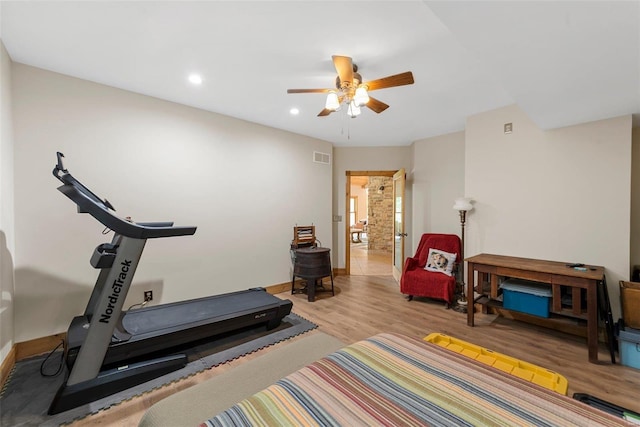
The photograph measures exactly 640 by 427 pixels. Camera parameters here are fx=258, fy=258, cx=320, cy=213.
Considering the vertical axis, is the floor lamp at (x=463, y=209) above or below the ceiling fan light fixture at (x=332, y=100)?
below

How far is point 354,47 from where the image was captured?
6.78 feet

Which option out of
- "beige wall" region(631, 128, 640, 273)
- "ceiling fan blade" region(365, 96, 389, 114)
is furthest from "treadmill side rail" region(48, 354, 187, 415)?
"beige wall" region(631, 128, 640, 273)

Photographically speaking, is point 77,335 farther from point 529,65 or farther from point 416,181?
point 416,181

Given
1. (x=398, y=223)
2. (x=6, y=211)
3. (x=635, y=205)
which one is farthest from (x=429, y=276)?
(x=6, y=211)

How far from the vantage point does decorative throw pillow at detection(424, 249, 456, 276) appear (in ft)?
12.4

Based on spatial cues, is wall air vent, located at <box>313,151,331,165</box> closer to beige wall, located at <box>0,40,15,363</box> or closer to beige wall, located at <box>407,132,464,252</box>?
beige wall, located at <box>407,132,464,252</box>

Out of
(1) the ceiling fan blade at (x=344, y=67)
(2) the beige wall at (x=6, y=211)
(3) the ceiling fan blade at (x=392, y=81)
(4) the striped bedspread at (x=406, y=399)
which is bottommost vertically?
(4) the striped bedspread at (x=406, y=399)

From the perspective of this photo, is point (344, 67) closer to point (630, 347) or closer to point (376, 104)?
point (376, 104)

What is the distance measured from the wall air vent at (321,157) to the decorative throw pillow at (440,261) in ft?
8.05

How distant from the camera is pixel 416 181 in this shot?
4.85 m

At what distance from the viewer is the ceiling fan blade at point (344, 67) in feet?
6.42

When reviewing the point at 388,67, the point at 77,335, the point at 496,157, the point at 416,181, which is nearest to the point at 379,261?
the point at 416,181

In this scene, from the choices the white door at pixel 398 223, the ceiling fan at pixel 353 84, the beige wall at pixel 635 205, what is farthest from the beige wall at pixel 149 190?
the beige wall at pixel 635 205

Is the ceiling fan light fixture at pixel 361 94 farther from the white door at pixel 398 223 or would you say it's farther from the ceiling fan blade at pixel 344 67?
the white door at pixel 398 223
